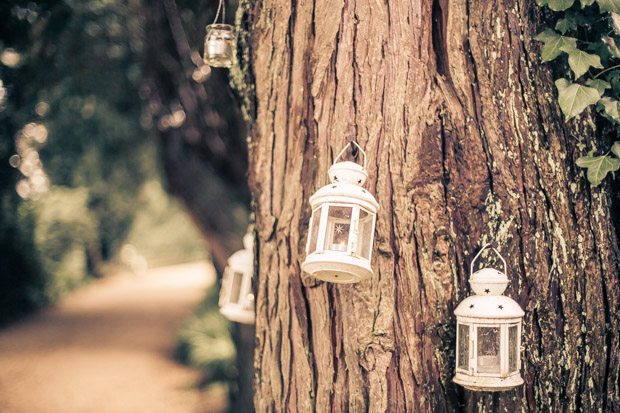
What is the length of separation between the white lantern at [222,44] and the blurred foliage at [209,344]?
6119 mm

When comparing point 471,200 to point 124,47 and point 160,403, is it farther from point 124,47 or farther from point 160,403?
point 160,403

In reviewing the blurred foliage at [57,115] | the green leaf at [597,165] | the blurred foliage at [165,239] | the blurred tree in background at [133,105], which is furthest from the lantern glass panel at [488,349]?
the blurred foliage at [165,239]

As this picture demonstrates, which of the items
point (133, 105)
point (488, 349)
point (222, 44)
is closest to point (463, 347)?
point (488, 349)

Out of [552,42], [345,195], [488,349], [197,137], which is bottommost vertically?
[488,349]

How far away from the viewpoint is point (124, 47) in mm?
6434

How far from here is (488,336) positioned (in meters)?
1.76

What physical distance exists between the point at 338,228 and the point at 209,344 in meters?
7.56

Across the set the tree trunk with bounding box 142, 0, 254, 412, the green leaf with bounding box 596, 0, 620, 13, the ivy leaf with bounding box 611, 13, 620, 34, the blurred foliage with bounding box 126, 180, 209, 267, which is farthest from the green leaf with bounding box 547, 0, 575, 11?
the blurred foliage with bounding box 126, 180, 209, 267

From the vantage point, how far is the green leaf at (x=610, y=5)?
197cm

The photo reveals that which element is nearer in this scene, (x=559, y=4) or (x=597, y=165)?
(x=559, y=4)

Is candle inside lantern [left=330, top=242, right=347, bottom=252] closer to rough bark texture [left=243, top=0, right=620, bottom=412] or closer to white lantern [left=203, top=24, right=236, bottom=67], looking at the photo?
rough bark texture [left=243, top=0, right=620, bottom=412]

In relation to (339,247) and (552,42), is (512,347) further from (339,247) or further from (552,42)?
(552,42)

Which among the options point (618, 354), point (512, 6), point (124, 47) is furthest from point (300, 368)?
point (124, 47)

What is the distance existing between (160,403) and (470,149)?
7.04m
